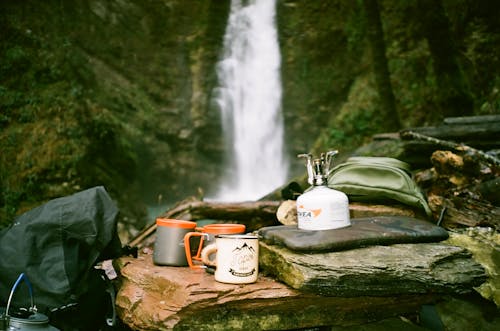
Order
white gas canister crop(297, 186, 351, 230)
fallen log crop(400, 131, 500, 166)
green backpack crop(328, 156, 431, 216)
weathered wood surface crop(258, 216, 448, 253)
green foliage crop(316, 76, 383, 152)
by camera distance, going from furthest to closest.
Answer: green foliage crop(316, 76, 383, 152) → fallen log crop(400, 131, 500, 166) → green backpack crop(328, 156, 431, 216) → white gas canister crop(297, 186, 351, 230) → weathered wood surface crop(258, 216, 448, 253)

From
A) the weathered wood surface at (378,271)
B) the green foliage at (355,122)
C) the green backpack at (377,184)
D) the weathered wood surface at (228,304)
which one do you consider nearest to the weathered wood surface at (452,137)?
the green backpack at (377,184)

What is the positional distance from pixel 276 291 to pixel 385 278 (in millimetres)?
468

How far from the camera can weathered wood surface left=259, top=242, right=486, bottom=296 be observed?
163 cm

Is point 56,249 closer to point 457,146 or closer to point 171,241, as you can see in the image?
point 171,241

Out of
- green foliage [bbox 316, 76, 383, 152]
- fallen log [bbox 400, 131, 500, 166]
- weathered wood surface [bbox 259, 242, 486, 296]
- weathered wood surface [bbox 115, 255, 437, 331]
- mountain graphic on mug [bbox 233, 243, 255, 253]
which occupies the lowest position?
weathered wood surface [bbox 115, 255, 437, 331]

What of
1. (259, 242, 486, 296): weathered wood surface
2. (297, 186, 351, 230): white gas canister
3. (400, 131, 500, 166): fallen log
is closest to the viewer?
(259, 242, 486, 296): weathered wood surface

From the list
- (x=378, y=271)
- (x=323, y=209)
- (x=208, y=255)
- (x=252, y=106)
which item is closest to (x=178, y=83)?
(x=252, y=106)

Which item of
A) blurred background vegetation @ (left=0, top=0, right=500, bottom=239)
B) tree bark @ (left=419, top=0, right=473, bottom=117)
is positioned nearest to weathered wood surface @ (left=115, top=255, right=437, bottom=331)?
blurred background vegetation @ (left=0, top=0, right=500, bottom=239)

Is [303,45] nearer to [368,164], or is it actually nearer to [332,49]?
[332,49]

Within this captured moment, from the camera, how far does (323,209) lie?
1.88 metres

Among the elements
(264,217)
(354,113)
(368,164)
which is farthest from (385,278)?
(354,113)

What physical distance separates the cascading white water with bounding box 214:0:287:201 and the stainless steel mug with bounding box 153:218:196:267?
11.2 m

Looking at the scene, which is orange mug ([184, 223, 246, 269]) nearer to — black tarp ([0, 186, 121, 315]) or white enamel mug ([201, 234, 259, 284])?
white enamel mug ([201, 234, 259, 284])

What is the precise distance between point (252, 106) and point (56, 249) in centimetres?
1231
